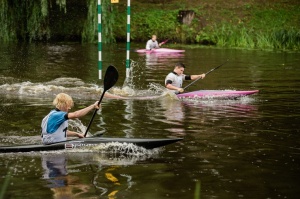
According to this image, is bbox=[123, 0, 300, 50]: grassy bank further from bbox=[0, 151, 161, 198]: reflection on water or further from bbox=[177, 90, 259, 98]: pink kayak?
bbox=[0, 151, 161, 198]: reflection on water

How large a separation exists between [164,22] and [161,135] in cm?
2788

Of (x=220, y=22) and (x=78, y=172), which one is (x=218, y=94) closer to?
(x=78, y=172)

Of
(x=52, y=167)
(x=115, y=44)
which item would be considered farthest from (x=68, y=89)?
(x=115, y=44)

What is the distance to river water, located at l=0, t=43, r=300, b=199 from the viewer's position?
7.97 metres

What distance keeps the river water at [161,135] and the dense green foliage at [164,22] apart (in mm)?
9754

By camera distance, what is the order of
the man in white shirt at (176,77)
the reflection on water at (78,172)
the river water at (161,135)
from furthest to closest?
the man in white shirt at (176,77) < the river water at (161,135) < the reflection on water at (78,172)

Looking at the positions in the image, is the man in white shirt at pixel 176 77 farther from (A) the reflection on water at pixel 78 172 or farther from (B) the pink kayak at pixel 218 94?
(A) the reflection on water at pixel 78 172

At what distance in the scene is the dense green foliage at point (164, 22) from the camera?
32.5 meters

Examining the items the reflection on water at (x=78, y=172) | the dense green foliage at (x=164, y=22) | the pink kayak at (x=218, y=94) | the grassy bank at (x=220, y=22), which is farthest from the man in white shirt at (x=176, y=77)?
the grassy bank at (x=220, y=22)

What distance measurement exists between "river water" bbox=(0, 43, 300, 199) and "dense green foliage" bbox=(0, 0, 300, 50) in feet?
32.0

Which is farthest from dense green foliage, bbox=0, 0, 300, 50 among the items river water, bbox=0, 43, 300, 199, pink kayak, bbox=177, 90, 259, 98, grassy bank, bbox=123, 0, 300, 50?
pink kayak, bbox=177, 90, 259, 98

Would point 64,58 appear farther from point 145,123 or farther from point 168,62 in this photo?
point 145,123

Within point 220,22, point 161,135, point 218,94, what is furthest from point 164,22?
point 161,135

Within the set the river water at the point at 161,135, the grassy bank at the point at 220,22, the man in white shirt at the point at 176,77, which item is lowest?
the river water at the point at 161,135
